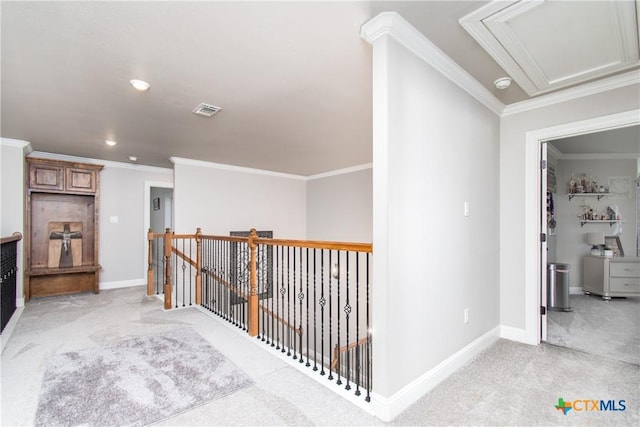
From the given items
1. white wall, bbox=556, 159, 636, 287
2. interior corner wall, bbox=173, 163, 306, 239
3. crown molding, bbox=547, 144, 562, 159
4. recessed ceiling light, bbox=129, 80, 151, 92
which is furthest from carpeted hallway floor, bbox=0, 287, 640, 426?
white wall, bbox=556, 159, 636, 287

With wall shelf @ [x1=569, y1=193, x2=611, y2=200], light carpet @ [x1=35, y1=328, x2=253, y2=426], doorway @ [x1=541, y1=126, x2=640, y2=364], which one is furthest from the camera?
wall shelf @ [x1=569, y1=193, x2=611, y2=200]

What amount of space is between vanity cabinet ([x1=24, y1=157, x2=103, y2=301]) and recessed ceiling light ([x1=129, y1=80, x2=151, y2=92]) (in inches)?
134

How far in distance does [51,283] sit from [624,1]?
7138mm

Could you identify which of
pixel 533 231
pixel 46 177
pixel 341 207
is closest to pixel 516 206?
pixel 533 231

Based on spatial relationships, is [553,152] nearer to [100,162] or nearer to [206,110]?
[206,110]

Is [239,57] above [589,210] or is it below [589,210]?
above

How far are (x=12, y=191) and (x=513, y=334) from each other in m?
6.51

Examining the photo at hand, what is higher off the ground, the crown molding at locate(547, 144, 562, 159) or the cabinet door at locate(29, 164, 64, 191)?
the crown molding at locate(547, 144, 562, 159)

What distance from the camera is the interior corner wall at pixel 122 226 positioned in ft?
17.9

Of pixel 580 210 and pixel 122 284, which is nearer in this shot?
pixel 580 210

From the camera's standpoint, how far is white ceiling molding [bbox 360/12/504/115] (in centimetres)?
175

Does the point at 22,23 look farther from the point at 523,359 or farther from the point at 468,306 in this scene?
the point at 523,359

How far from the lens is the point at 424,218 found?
6.81 feet

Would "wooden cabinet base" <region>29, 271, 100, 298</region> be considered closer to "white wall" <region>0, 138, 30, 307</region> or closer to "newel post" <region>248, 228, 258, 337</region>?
"white wall" <region>0, 138, 30, 307</region>
